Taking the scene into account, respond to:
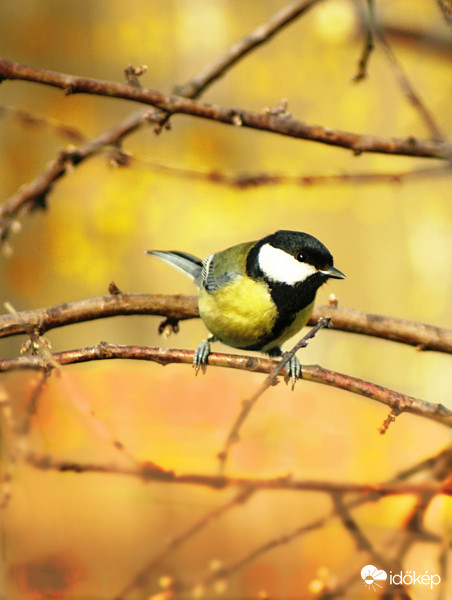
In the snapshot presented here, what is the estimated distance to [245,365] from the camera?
67 centimetres

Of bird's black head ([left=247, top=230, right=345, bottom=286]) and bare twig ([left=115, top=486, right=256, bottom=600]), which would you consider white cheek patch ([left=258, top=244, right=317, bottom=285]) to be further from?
bare twig ([left=115, top=486, right=256, bottom=600])

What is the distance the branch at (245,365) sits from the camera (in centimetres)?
55

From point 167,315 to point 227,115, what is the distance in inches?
12.7

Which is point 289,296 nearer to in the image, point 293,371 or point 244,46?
point 293,371

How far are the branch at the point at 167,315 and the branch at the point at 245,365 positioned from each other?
174mm

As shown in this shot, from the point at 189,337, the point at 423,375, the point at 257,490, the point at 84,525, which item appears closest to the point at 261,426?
the point at 257,490

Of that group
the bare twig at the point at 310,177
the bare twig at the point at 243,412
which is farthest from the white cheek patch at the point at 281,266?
the bare twig at the point at 243,412

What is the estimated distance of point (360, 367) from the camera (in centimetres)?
190

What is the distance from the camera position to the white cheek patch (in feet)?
3.11

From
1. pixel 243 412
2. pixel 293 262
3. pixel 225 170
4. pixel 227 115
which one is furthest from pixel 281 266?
pixel 225 170

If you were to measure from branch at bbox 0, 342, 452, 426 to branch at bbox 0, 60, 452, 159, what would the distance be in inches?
13.1

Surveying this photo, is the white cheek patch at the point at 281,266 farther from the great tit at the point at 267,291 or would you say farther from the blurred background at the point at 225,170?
the blurred background at the point at 225,170

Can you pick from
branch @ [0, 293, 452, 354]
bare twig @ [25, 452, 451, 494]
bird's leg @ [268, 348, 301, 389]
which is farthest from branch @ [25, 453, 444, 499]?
branch @ [0, 293, 452, 354]

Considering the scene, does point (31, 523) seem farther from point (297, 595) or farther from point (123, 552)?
point (297, 595)
